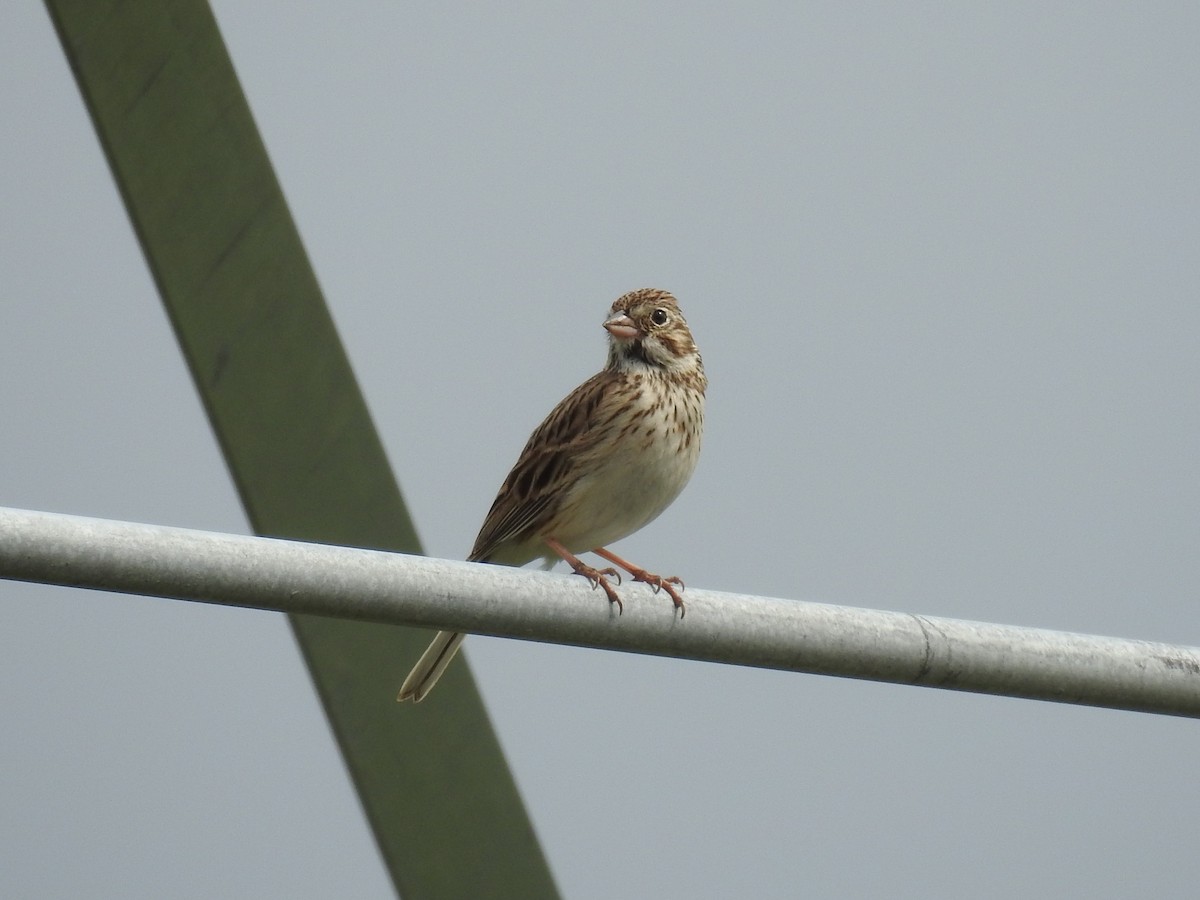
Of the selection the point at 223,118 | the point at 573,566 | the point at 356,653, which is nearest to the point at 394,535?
the point at 356,653

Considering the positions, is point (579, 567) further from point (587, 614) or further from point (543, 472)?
point (587, 614)

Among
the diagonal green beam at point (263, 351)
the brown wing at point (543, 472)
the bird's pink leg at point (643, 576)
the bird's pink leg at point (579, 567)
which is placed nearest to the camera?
the bird's pink leg at point (643, 576)

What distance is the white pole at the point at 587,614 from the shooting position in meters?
1.80

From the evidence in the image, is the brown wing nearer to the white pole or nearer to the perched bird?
the perched bird

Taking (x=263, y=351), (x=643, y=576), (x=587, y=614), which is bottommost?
(x=643, y=576)

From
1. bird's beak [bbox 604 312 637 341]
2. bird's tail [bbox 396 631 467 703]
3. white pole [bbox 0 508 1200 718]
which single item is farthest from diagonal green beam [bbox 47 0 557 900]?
white pole [bbox 0 508 1200 718]

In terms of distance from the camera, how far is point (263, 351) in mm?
3969

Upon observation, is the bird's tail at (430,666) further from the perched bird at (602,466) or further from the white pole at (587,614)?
the white pole at (587,614)

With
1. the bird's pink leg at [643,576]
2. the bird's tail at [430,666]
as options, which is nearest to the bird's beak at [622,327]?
the bird's pink leg at [643,576]

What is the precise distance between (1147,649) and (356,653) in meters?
2.25

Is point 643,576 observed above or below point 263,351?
below

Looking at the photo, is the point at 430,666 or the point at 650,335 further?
the point at 650,335

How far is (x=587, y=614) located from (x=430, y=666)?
4.82ft

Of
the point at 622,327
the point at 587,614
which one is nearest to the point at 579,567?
the point at 622,327
